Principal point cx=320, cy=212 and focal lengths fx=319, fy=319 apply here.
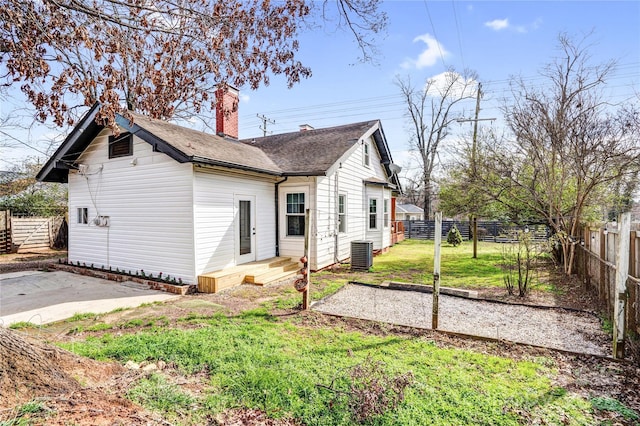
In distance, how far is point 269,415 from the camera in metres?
2.89

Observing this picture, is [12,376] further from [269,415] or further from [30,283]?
[30,283]

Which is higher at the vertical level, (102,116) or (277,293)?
(102,116)

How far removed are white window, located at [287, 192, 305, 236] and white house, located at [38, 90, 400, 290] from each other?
1.3 inches

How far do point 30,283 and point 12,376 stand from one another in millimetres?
7714

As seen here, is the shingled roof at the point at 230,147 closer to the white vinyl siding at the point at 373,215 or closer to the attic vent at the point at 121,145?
the attic vent at the point at 121,145

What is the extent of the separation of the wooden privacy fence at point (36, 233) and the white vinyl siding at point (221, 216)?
497 inches

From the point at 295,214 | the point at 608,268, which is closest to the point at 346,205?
the point at 295,214

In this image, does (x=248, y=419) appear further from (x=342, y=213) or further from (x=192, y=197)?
(x=342, y=213)

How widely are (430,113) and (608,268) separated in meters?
26.8

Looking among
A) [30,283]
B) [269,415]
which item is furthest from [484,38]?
[30,283]

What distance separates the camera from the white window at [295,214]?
1039cm

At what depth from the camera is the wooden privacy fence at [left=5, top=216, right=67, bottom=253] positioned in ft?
47.7

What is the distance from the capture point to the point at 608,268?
5715mm

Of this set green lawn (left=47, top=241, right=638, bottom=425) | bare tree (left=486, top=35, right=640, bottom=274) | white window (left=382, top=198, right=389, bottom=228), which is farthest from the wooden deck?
bare tree (left=486, top=35, right=640, bottom=274)
